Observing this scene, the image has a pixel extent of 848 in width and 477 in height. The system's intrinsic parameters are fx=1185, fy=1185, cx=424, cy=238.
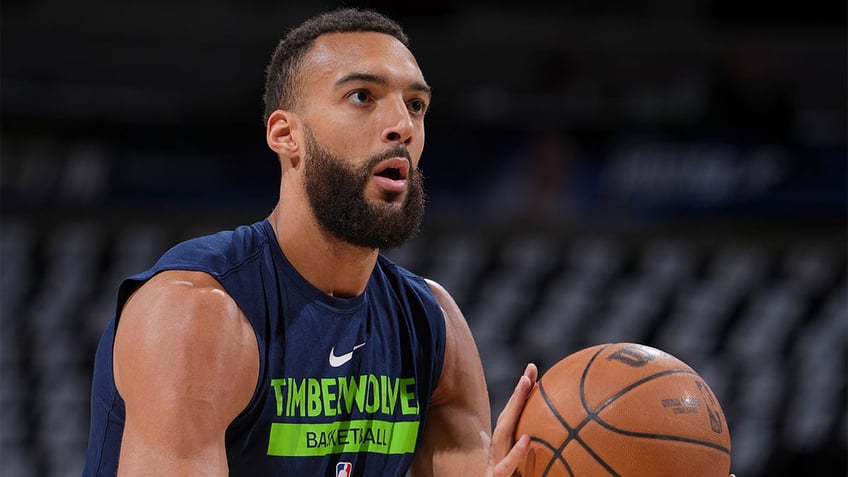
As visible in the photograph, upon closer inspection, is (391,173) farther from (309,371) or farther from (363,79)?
(309,371)

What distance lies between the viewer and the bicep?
3.50 meters

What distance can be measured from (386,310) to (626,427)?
0.82 m

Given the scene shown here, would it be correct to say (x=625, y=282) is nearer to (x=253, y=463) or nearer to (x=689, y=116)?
(x=689, y=116)

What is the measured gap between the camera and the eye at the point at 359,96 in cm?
319

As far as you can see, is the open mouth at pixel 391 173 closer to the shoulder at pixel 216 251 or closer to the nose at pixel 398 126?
the nose at pixel 398 126

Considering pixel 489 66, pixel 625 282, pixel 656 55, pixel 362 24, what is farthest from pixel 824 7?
pixel 362 24

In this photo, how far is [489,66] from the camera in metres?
13.1

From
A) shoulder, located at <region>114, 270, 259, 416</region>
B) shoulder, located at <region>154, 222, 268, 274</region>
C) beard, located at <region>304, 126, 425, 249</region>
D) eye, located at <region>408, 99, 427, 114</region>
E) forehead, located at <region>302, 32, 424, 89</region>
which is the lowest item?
shoulder, located at <region>114, 270, 259, 416</region>

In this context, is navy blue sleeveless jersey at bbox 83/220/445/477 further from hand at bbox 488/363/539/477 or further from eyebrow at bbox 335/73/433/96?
eyebrow at bbox 335/73/433/96

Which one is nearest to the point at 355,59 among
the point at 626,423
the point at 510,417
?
the point at 510,417

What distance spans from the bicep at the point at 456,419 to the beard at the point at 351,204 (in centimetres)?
50

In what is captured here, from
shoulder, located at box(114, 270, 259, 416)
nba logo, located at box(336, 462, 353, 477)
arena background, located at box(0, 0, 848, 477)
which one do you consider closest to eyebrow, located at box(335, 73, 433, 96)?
shoulder, located at box(114, 270, 259, 416)

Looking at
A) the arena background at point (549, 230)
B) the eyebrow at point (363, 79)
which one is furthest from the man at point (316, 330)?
the arena background at point (549, 230)

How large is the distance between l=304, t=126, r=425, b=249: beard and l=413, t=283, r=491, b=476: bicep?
1.64 feet
